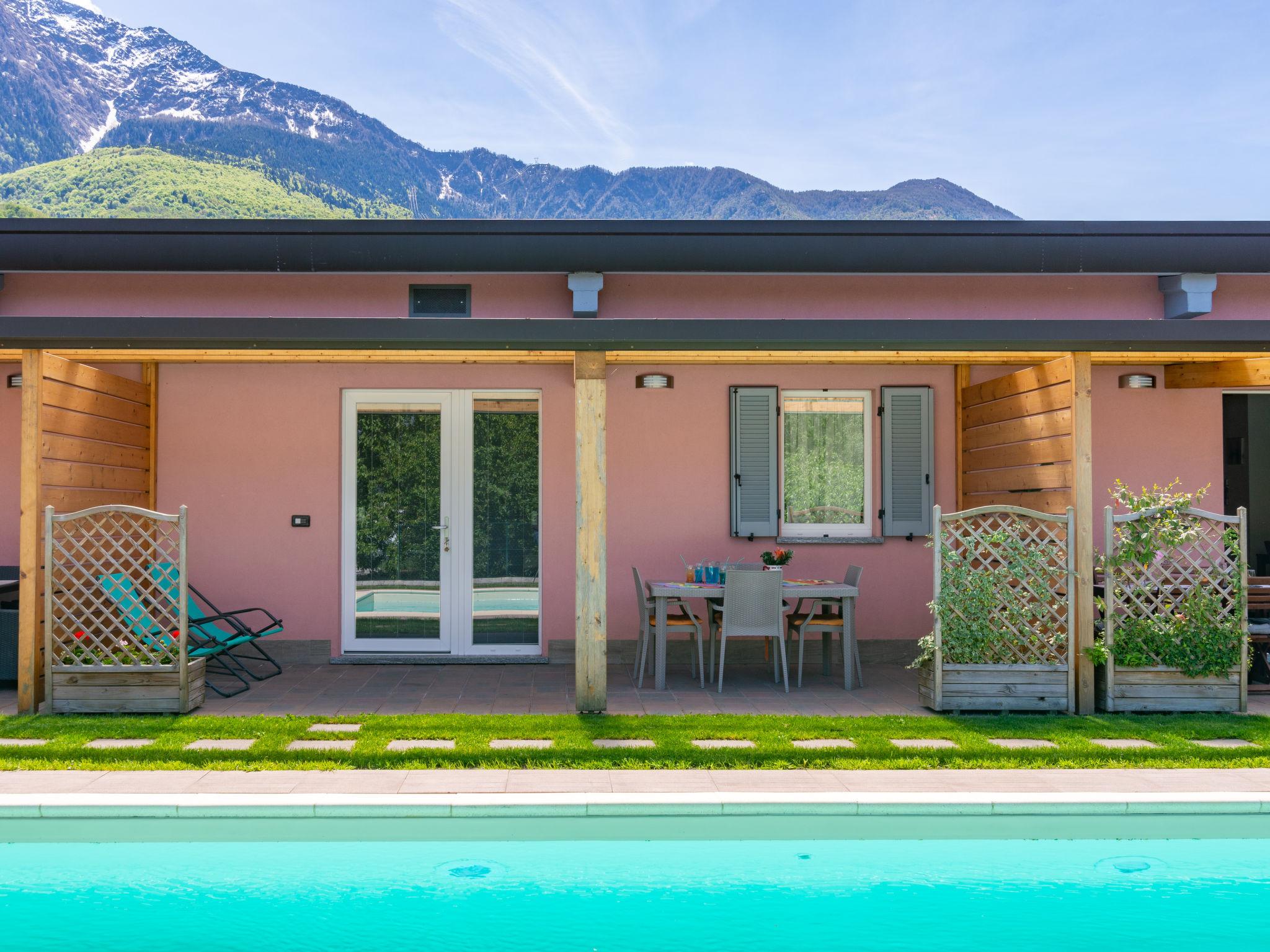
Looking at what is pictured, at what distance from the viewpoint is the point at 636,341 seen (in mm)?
5742

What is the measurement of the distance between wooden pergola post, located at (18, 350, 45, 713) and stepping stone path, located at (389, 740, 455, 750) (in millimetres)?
2446

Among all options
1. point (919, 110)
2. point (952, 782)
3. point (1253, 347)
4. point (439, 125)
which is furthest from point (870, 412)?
point (439, 125)

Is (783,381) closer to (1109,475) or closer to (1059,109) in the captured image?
(1109,475)

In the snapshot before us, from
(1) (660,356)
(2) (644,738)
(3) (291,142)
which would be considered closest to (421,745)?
(2) (644,738)

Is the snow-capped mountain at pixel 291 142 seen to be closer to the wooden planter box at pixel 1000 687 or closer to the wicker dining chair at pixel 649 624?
the wicker dining chair at pixel 649 624

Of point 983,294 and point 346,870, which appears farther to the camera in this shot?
point 983,294

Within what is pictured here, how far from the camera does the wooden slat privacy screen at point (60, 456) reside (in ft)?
19.3

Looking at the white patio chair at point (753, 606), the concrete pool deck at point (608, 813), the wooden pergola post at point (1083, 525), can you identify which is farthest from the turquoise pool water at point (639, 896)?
the white patio chair at point (753, 606)

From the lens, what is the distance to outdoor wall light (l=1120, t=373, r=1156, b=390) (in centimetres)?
799

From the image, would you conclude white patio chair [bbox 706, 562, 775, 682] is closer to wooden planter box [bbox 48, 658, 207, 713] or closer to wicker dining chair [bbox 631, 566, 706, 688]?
wicker dining chair [bbox 631, 566, 706, 688]

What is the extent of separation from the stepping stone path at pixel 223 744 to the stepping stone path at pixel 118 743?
0.24m

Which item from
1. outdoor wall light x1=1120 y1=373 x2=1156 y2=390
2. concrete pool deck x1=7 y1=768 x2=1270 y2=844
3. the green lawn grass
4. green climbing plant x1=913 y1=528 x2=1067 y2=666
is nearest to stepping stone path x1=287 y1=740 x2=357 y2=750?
the green lawn grass

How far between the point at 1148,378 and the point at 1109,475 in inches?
33.2

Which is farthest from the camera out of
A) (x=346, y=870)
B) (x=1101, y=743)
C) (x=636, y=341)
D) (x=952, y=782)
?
(x=636, y=341)
